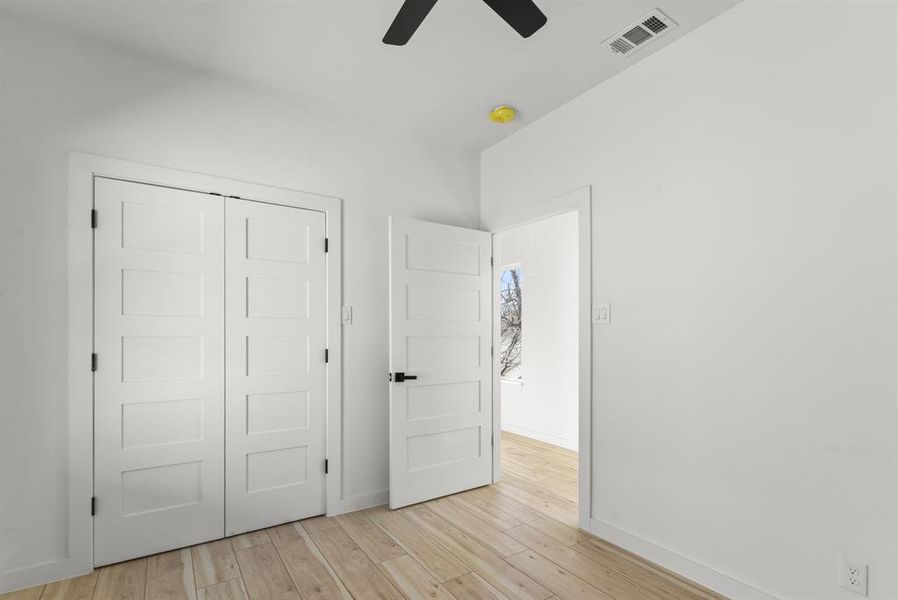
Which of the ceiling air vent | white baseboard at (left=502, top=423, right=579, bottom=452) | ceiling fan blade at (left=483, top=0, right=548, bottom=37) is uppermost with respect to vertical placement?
the ceiling air vent

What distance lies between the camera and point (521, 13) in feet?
5.44

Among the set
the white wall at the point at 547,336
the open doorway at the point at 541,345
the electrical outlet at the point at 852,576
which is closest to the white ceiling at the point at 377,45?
the open doorway at the point at 541,345

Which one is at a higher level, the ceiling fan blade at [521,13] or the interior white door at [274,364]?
the ceiling fan blade at [521,13]

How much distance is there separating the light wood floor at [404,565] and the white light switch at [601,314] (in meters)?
1.27

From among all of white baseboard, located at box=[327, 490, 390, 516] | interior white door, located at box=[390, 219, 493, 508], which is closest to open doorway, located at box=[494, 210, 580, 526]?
interior white door, located at box=[390, 219, 493, 508]

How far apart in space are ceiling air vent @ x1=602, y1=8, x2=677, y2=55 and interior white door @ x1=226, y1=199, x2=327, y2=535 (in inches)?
78.7

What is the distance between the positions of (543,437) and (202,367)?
11.7ft

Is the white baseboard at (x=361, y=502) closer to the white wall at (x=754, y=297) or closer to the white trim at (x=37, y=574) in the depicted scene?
the white trim at (x=37, y=574)

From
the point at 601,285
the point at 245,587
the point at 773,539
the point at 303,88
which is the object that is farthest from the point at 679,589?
the point at 303,88

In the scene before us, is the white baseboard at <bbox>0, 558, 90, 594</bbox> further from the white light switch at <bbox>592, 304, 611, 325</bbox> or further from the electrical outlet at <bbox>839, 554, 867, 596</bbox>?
the electrical outlet at <bbox>839, 554, 867, 596</bbox>

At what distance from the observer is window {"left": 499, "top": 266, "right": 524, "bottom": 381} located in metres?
5.55

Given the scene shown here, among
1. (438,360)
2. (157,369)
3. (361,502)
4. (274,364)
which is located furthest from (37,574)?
(438,360)

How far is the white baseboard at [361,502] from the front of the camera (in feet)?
9.87

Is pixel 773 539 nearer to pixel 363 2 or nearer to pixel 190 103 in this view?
pixel 363 2
